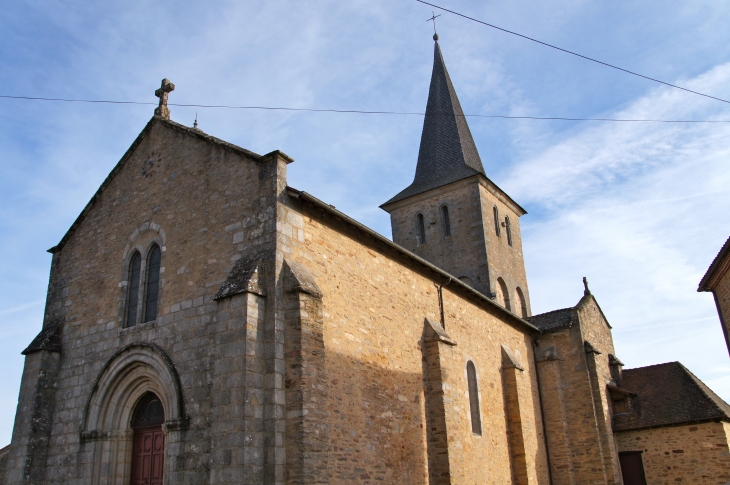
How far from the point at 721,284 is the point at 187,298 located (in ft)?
41.6

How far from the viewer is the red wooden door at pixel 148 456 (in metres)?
11.8

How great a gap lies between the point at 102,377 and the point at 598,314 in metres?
18.1

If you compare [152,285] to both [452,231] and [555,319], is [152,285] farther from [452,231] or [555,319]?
[452,231]

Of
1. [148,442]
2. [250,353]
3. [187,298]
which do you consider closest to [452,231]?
[187,298]

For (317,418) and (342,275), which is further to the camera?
(342,275)

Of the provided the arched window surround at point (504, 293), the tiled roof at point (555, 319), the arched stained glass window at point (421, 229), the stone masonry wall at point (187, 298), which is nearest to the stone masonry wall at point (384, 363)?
the stone masonry wall at point (187, 298)

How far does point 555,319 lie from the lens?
71.7 feet

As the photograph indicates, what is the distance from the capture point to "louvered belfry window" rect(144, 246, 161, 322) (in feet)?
41.5

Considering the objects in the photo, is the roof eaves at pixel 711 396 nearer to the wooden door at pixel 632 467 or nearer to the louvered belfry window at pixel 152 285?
the wooden door at pixel 632 467

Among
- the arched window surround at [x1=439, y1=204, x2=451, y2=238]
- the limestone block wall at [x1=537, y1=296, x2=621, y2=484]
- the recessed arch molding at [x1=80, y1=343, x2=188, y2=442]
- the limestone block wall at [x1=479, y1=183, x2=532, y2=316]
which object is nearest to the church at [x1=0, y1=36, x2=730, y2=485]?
the recessed arch molding at [x1=80, y1=343, x2=188, y2=442]

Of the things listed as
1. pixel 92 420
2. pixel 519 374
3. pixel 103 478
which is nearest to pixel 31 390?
pixel 92 420

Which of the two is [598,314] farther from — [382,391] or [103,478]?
[103,478]

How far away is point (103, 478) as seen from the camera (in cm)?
1190

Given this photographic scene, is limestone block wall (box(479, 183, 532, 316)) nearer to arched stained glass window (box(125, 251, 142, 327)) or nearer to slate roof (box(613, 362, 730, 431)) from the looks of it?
slate roof (box(613, 362, 730, 431))
